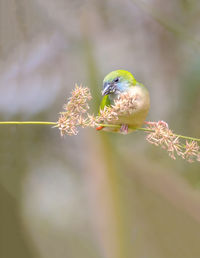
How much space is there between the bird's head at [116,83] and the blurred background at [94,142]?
38 cm

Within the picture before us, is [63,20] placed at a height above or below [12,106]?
above

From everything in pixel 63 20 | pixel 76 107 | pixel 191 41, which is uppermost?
pixel 63 20

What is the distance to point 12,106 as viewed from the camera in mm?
1102

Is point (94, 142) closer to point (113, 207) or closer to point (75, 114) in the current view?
point (113, 207)

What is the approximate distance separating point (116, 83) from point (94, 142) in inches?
26.0

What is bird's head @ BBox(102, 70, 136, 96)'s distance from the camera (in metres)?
0.56

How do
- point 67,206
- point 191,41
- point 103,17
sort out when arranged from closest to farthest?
point 191,41 → point 103,17 → point 67,206

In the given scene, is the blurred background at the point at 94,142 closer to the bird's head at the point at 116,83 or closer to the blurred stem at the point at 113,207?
the blurred stem at the point at 113,207

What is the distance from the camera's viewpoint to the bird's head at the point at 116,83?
1.82 feet

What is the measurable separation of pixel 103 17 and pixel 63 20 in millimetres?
156

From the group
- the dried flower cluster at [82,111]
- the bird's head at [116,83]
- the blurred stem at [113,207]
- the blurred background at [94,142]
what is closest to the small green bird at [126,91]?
the bird's head at [116,83]

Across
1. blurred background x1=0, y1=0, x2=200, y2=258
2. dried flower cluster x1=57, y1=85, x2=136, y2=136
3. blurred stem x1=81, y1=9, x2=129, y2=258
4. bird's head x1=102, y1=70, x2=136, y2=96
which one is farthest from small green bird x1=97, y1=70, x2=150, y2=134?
blurred stem x1=81, y1=9, x2=129, y2=258

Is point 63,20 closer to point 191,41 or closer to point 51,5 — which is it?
point 51,5

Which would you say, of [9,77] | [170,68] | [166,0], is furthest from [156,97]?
[9,77]
